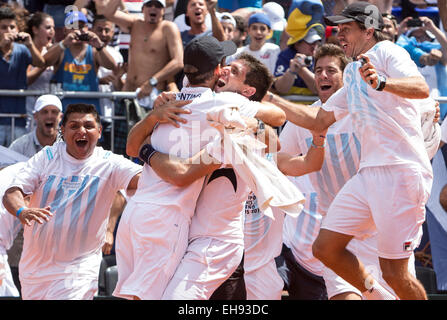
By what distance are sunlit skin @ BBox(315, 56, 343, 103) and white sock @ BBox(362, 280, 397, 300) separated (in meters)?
1.68

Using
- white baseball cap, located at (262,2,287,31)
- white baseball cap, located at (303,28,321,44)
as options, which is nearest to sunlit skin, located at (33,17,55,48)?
white baseball cap, located at (262,2,287,31)

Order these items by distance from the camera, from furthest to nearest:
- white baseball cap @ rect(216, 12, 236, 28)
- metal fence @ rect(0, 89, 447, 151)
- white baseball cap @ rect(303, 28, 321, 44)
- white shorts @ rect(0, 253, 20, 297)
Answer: white baseball cap @ rect(216, 12, 236, 28) → white baseball cap @ rect(303, 28, 321, 44) → metal fence @ rect(0, 89, 447, 151) → white shorts @ rect(0, 253, 20, 297)

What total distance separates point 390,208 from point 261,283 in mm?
1555

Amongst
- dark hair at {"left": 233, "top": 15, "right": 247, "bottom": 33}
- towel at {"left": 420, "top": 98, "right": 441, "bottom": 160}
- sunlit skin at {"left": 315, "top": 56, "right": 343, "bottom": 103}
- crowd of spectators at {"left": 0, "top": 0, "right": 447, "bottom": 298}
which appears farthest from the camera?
dark hair at {"left": 233, "top": 15, "right": 247, "bottom": 33}

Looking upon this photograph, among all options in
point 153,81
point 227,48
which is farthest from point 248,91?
point 153,81

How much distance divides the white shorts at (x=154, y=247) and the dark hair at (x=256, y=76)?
116 cm

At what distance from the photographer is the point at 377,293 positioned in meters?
6.05

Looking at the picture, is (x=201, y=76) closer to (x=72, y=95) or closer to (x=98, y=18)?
(x=72, y=95)

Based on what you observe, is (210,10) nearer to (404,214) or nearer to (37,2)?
(37,2)

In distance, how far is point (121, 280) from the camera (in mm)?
5008

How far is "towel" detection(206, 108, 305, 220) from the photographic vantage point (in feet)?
15.6

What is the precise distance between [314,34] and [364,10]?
3252 millimetres

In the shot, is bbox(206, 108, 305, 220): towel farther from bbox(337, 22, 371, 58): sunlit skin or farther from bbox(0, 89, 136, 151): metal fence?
bbox(0, 89, 136, 151): metal fence

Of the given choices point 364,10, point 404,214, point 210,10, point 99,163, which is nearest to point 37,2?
point 210,10
